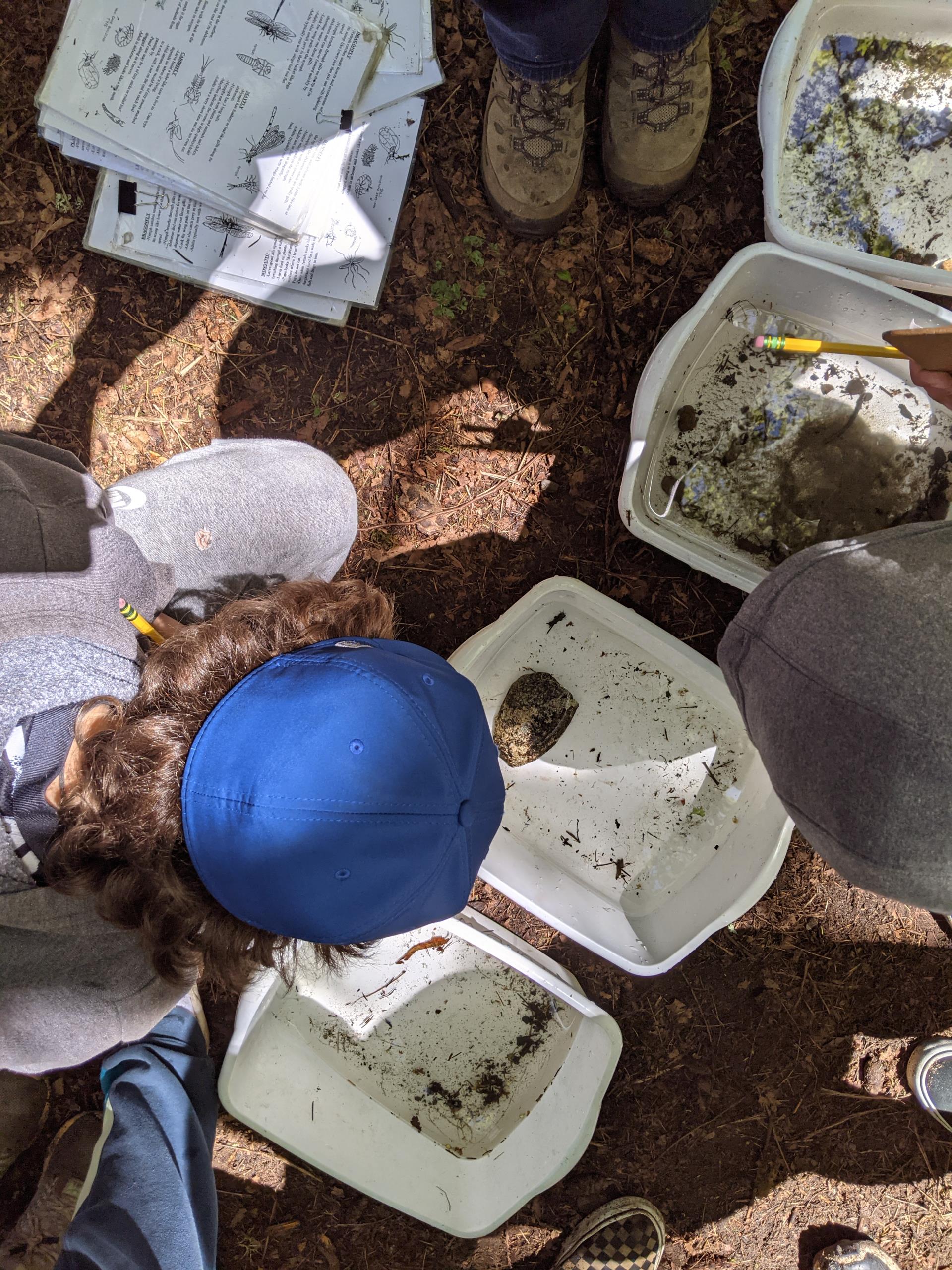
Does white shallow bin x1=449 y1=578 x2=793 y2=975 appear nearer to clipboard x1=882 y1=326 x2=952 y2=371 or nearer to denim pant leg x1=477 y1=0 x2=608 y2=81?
clipboard x1=882 y1=326 x2=952 y2=371

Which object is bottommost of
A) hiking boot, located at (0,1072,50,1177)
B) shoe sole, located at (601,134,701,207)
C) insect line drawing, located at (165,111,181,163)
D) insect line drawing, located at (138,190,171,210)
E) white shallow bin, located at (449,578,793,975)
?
hiking boot, located at (0,1072,50,1177)

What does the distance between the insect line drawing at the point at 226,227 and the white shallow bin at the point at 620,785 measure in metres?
1.00

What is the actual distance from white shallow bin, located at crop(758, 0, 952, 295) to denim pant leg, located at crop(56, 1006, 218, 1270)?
200cm

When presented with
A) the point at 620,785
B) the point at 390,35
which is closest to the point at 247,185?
the point at 390,35

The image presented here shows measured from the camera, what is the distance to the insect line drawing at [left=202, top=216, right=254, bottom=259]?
1.53 metres

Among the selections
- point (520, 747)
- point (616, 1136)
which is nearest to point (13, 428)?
point (520, 747)

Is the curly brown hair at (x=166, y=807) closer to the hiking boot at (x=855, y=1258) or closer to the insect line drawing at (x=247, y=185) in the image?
the insect line drawing at (x=247, y=185)

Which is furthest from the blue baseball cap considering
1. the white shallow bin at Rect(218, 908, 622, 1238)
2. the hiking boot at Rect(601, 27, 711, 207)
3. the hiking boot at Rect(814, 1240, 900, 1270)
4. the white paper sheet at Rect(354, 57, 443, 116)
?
the hiking boot at Rect(814, 1240, 900, 1270)

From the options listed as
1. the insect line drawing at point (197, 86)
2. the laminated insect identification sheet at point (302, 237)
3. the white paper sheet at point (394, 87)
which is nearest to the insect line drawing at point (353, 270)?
the laminated insect identification sheet at point (302, 237)

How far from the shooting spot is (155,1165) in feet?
4.67

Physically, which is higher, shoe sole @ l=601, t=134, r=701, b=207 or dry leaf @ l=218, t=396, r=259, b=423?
shoe sole @ l=601, t=134, r=701, b=207

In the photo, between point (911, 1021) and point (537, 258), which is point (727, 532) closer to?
point (537, 258)

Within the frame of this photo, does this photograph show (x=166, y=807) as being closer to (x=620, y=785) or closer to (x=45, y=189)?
(x=620, y=785)

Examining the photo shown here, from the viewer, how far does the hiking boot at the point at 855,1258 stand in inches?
63.6
